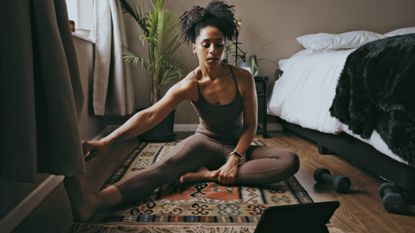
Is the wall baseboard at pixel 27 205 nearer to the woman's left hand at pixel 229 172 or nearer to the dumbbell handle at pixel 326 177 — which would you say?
the woman's left hand at pixel 229 172

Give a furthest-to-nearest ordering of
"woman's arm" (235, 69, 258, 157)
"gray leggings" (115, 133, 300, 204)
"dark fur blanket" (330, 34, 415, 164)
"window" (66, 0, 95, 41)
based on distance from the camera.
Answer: "window" (66, 0, 95, 41) → "woman's arm" (235, 69, 258, 157) → "gray leggings" (115, 133, 300, 204) → "dark fur blanket" (330, 34, 415, 164)

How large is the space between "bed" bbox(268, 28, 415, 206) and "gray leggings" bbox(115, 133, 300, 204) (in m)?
0.35

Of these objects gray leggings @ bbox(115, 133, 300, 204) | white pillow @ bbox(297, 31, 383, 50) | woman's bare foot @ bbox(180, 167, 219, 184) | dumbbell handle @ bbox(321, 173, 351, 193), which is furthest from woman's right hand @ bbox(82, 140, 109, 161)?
white pillow @ bbox(297, 31, 383, 50)

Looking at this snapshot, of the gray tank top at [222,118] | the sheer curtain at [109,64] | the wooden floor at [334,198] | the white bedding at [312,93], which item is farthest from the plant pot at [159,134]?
the gray tank top at [222,118]

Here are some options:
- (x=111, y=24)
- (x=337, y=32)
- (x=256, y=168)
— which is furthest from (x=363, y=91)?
(x=337, y=32)

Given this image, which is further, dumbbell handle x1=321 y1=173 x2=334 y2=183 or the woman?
dumbbell handle x1=321 y1=173 x2=334 y2=183

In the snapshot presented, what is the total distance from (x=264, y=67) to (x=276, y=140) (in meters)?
0.86

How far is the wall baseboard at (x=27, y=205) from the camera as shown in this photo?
4.12 feet

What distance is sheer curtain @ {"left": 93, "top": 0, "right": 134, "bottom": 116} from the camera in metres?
2.72

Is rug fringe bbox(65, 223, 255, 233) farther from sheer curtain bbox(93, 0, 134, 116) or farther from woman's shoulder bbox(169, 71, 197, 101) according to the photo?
sheer curtain bbox(93, 0, 134, 116)

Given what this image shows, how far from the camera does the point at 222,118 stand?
66.5 inches

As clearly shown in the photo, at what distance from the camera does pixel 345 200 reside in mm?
1545

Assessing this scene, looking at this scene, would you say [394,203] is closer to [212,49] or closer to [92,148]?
[212,49]

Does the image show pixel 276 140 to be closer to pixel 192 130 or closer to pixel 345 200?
pixel 192 130
